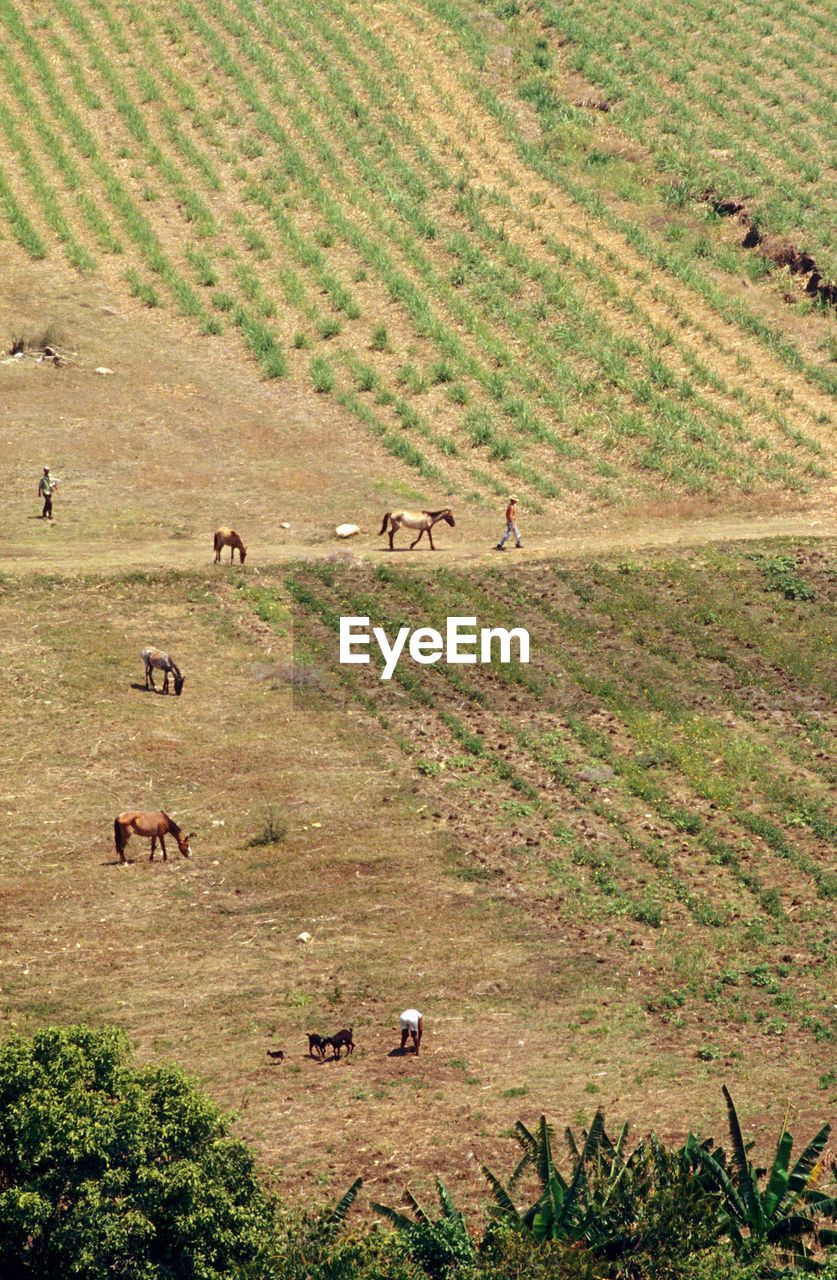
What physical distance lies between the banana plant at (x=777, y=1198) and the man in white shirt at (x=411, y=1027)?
15.5 ft

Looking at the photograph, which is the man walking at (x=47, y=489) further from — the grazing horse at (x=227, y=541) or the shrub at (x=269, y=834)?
the shrub at (x=269, y=834)

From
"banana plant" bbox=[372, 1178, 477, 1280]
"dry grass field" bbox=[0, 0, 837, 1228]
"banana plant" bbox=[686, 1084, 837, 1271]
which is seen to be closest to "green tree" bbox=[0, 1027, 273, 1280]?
"banana plant" bbox=[372, 1178, 477, 1280]

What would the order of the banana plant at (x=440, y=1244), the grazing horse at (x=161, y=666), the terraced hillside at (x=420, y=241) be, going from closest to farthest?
the banana plant at (x=440, y=1244), the grazing horse at (x=161, y=666), the terraced hillside at (x=420, y=241)

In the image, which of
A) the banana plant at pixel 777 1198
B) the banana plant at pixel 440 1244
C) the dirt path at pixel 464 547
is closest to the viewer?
the banana plant at pixel 440 1244

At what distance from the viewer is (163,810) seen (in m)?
31.4

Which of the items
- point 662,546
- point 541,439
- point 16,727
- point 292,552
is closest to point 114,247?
point 541,439

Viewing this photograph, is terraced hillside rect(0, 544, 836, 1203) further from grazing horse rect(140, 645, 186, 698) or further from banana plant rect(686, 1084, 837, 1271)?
banana plant rect(686, 1084, 837, 1271)

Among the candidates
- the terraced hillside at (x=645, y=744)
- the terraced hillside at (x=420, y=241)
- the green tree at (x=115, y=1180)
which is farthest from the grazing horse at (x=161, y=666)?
the green tree at (x=115, y=1180)

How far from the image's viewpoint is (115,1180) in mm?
19328

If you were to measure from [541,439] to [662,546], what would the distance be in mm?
8806

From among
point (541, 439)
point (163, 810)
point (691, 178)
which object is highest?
point (691, 178)

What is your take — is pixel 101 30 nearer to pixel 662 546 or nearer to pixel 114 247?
pixel 114 247

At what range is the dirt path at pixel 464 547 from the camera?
41.2 meters

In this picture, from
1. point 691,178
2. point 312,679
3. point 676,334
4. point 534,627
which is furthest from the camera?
point 691,178
